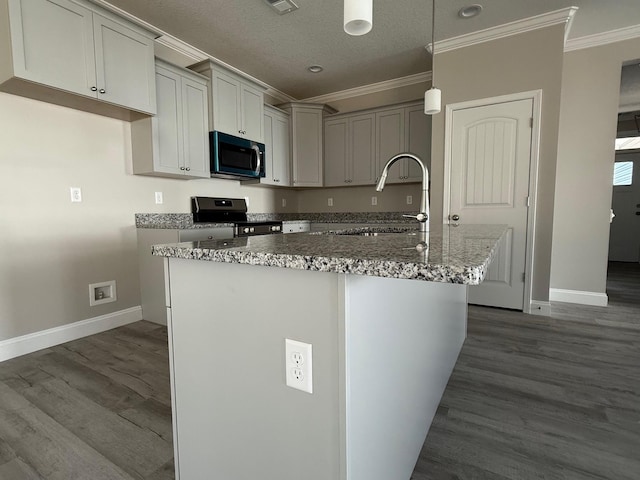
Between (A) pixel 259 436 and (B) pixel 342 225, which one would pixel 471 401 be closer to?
(A) pixel 259 436

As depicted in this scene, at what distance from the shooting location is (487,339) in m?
2.49

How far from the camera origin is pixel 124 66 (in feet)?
8.11

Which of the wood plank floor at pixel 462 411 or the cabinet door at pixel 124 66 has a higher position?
the cabinet door at pixel 124 66

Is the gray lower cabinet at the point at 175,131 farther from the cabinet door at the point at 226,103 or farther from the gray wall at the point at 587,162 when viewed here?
the gray wall at the point at 587,162

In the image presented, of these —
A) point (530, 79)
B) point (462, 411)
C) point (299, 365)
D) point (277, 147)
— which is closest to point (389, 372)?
point (299, 365)

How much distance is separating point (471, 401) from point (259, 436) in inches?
50.5

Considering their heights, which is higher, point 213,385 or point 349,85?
point 349,85

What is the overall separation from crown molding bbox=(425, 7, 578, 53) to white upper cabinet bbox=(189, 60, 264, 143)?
190 cm

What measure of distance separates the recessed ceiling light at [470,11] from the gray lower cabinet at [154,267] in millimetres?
2783

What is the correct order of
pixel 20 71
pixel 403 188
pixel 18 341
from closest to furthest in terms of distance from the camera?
pixel 20 71 < pixel 18 341 < pixel 403 188

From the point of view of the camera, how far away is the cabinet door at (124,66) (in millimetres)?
2346

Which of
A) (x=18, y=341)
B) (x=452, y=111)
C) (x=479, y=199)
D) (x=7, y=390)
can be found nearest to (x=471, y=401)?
(x=479, y=199)

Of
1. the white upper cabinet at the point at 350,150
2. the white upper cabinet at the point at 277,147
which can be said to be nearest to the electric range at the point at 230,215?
the white upper cabinet at the point at 277,147

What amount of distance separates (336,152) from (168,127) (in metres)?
2.24
